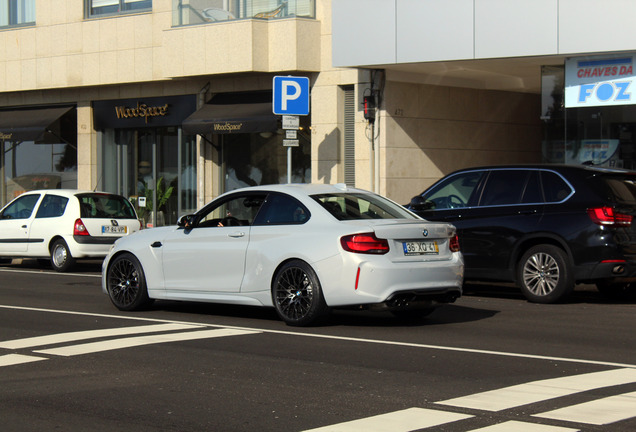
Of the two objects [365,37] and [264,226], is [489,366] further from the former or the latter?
[365,37]

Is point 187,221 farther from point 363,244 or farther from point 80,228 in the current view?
point 80,228

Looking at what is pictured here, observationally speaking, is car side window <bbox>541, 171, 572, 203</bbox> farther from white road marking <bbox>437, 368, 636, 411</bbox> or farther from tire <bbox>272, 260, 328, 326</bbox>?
white road marking <bbox>437, 368, 636, 411</bbox>

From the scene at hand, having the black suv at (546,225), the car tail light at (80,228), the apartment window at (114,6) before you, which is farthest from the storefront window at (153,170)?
the black suv at (546,225)

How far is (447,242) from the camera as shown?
1094 cm

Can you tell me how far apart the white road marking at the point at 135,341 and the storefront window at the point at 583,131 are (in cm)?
1093

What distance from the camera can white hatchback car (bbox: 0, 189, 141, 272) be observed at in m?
19.6

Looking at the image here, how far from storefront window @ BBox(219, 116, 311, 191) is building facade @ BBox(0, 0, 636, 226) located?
5cm

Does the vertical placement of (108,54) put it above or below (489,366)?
above

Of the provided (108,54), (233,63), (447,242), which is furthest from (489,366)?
(108,54)

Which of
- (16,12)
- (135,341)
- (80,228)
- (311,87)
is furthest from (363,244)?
(16,12)

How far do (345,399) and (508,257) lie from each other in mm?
7124

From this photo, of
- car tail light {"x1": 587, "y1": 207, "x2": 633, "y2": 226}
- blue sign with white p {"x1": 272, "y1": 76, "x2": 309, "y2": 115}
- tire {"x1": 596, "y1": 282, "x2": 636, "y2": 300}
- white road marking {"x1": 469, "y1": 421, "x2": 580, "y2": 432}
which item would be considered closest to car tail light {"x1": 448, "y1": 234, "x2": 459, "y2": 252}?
car tail light {"x1": 587, "y1": 207, "x2": 633, "y2": 226}

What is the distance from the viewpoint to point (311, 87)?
80.1 ft

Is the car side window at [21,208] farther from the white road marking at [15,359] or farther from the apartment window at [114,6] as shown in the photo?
the white road marking at [15,359]
